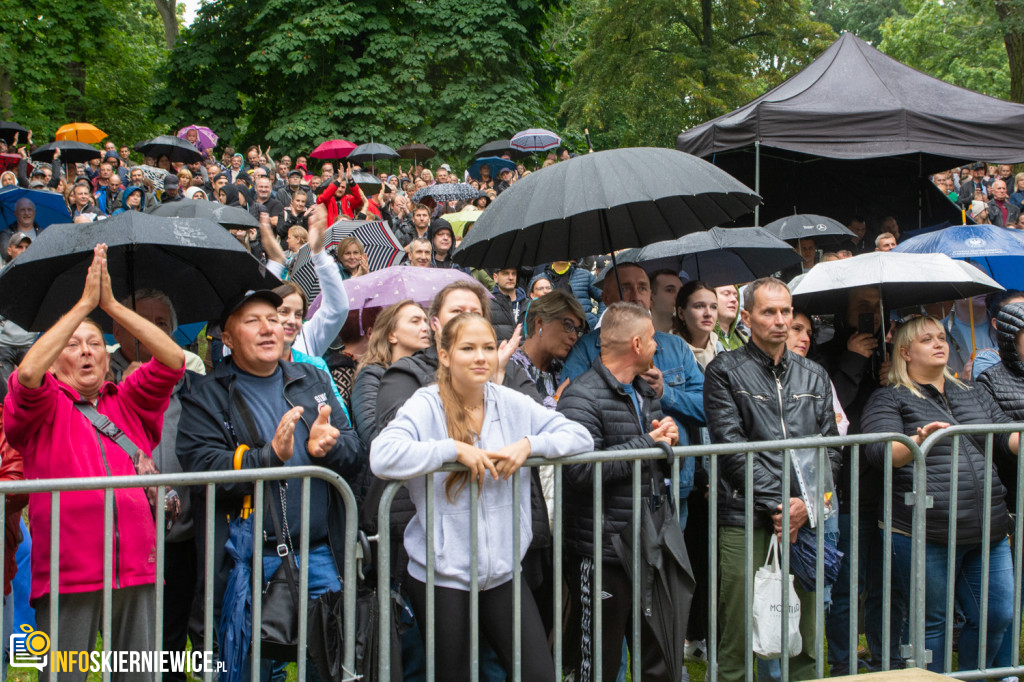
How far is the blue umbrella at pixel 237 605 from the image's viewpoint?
3.50 m

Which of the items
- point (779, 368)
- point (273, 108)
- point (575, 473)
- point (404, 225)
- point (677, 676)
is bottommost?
point (677, 676)

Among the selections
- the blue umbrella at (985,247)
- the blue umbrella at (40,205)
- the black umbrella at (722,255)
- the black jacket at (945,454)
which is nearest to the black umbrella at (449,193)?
the blue umbrella at (40,205)

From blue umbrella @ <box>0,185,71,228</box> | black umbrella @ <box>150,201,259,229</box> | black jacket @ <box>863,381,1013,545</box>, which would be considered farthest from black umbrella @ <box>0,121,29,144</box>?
black jacket @ <box>863,381,1013,545</box>

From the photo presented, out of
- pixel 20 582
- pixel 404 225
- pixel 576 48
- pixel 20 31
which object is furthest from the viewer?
pixel 576 48

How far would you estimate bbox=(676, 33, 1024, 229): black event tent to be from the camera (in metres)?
8.40

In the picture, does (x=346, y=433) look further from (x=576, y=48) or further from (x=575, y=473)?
(x=576, y=48)

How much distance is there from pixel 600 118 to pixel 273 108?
36.7 feet

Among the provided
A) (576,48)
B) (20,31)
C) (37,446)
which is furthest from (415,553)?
(576,48)

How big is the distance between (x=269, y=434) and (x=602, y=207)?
1.75 metres

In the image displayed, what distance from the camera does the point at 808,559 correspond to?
410 centimetres

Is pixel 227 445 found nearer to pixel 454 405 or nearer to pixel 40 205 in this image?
pixel 454 405

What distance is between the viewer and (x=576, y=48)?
35750 millimetres

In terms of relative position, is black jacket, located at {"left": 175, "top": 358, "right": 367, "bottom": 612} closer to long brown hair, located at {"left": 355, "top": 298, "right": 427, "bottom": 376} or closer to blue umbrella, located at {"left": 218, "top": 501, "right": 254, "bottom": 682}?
blue umbrella, located at {"left": 218, "top": 501, "right": 254, "bottom": 682}

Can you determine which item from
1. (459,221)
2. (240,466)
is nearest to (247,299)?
(240,466)
